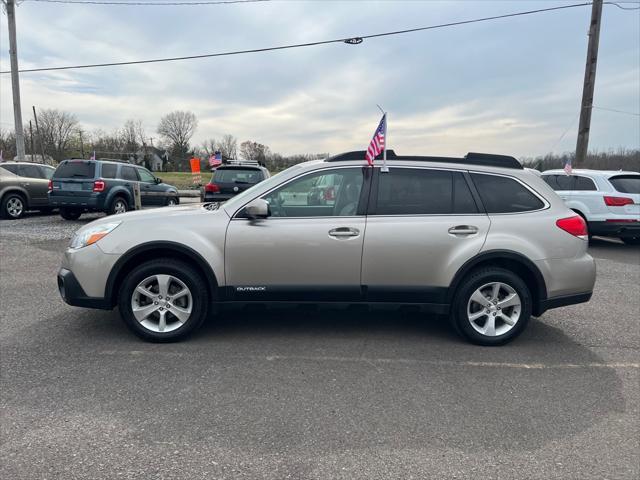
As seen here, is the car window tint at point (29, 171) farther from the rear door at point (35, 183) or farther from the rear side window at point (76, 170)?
the rear side window at point (76, 170)

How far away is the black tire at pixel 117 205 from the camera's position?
41.7 feet

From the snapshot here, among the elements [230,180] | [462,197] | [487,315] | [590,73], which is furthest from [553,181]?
[487,315]

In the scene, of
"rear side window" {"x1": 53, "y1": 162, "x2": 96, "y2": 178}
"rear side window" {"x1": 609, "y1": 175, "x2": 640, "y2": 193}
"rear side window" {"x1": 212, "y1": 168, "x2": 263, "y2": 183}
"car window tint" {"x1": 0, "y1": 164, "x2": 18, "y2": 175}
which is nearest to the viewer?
"rear side window" {"x1": 609, "y1": 175, "x2": 640, "y2": 193}

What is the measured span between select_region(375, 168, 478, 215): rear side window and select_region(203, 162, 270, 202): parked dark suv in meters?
7.72

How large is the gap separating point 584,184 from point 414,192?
8.00m

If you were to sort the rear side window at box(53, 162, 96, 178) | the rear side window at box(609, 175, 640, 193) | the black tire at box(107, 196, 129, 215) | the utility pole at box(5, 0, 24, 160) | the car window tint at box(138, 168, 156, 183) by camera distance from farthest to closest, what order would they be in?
the utility pole at box(5, 0, 24, 160), the car window tint at box(138, 168, 156, 183), the black tire at box(107, 196, 129, 215), the rear side window at box(53, 162, 96, 178), the rear side window at box(609, 175, 640, 193)

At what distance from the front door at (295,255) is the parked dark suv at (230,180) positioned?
7554 millimetres

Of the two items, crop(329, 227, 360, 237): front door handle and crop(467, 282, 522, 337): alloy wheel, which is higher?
crop(329, 227, 360, 237): front door handle

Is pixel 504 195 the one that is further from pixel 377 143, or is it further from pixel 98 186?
pixel 98 186

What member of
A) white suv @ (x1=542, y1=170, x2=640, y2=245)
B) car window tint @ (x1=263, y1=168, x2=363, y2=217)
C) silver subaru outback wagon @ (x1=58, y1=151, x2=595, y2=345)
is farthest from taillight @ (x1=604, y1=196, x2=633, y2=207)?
car window tint @ (x1=263, y1=168, x2=363, y2=217)

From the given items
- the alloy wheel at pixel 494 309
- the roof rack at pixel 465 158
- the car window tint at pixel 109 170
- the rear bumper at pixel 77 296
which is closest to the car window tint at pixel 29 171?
the car window tint at pixel 109 170

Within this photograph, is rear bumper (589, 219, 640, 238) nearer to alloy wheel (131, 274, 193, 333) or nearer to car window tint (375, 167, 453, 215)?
car window tint (375, 167, 453, 215)

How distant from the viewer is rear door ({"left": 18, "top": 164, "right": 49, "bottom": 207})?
13.7 meters

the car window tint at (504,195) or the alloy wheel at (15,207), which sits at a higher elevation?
the car window tint at (504,195)
